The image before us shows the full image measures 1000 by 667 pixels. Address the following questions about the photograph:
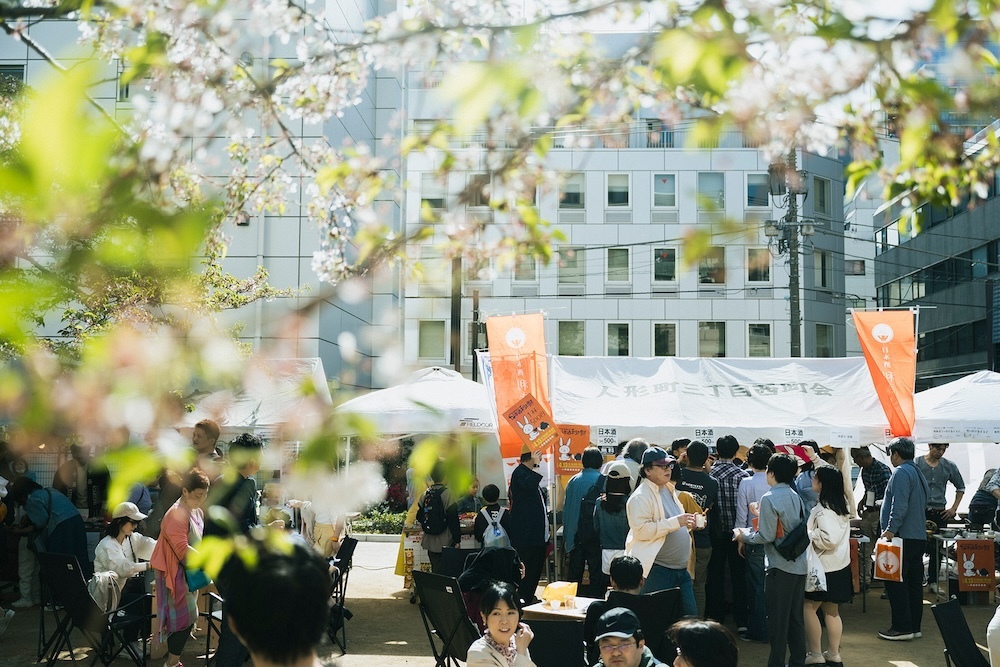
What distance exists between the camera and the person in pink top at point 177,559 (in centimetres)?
699

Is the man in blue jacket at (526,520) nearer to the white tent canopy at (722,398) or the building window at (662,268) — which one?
the white tent canopy at (722,398)

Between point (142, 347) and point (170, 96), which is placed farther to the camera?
point (170, 96)

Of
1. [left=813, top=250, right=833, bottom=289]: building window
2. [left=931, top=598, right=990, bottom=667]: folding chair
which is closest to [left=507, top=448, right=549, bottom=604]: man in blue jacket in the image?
[left=931, top=598, right=990, bottom=667]: folding chair

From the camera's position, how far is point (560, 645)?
20.3 feet

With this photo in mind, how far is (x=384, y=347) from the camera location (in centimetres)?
187

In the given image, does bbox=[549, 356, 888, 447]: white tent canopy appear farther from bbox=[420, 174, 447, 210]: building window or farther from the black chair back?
bbox=[420, 174, 447, 210]: building window

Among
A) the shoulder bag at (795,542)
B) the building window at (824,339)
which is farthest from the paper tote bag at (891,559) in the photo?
the building window at (824,339)

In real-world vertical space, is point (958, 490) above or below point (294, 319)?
below

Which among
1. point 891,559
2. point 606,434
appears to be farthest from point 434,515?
point 891,559

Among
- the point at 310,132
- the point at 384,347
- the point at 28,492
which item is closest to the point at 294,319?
the point at 384,347

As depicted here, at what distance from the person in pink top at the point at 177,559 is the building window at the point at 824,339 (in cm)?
2927

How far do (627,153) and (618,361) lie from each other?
21.0 metres

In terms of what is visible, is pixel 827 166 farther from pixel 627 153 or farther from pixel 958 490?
pixel 958 490

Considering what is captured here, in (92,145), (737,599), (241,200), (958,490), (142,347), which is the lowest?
(737,599)
